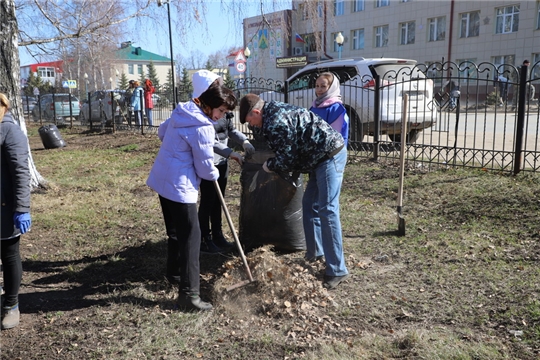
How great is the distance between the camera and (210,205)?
4473 millimetres

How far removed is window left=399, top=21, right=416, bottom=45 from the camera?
33.4m

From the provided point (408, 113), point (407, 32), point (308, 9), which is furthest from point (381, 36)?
point (408, 113)

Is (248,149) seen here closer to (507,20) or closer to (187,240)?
(187,240)

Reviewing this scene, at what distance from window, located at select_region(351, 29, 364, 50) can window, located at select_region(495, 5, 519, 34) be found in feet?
33.2

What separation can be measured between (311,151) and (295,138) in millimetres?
172

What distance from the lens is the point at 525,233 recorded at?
15.2ft

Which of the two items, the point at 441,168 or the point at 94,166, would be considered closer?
the point at 441,168

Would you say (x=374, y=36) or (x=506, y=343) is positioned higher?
(x=374, y=36)

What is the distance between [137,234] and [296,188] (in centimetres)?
190

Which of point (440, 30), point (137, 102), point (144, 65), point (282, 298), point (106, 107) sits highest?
point (144, 65)

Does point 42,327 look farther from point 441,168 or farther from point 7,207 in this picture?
point 441,168

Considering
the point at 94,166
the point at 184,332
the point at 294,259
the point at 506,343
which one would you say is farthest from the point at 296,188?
the point at 94,166

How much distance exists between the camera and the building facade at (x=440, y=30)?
92.8ft

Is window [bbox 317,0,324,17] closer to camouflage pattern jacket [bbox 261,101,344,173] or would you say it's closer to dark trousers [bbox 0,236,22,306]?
camouflage pattern jacket [bbox 261,101,344,173]
